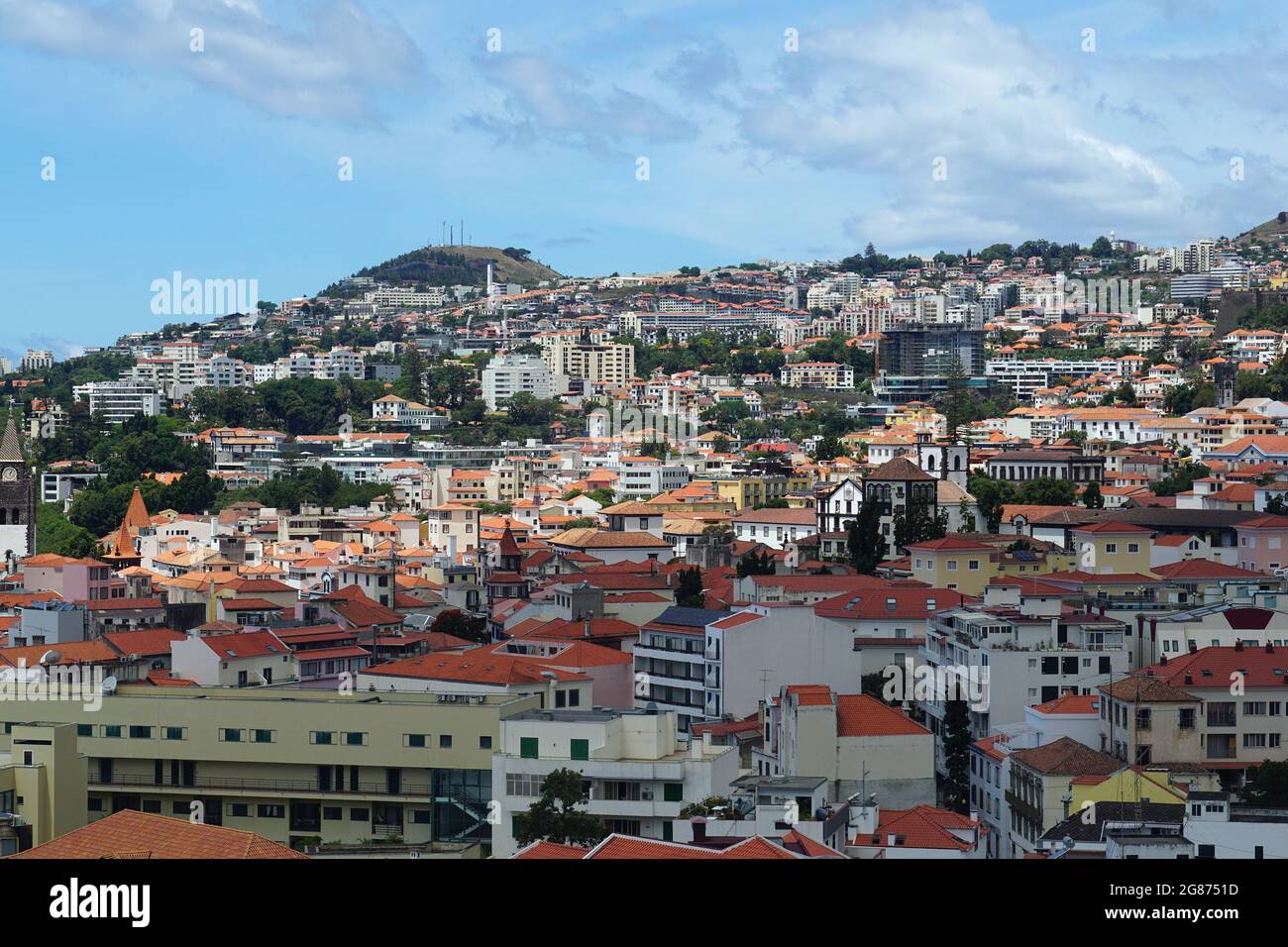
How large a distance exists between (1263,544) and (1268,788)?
505 inches

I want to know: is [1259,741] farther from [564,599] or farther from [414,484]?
[414,484]

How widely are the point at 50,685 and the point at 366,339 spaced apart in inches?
2942

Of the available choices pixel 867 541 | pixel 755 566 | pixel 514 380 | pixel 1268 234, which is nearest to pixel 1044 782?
pixel 755 566

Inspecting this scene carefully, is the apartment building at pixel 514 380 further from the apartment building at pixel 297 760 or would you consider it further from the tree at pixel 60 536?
the apartment building at pixel 297 760

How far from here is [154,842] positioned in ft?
31.1

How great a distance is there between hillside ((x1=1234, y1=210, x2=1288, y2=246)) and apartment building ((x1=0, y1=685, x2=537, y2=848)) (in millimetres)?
94833

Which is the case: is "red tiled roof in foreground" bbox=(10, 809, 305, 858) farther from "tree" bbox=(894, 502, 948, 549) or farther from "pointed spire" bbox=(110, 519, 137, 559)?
"pointed spire" bbox=(110, 519, 137, 559)

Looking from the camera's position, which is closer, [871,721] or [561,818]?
[561,818]

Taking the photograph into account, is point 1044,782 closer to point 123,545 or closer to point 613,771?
point 613,771

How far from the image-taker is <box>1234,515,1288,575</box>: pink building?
1037 inches

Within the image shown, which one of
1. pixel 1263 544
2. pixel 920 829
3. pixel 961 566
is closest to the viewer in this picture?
pixel 920 829

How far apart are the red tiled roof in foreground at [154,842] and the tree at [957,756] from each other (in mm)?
7322

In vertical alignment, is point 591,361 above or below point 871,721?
above

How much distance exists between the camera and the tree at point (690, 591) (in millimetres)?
23406
